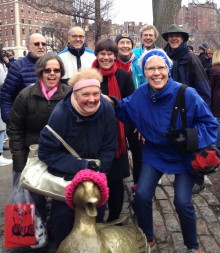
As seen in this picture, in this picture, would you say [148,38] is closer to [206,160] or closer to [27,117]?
[27,117]

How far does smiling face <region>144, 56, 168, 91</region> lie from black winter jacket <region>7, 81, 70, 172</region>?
930mm

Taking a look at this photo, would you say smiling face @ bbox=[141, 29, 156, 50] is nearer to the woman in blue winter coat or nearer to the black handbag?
the woman in blue winter coat

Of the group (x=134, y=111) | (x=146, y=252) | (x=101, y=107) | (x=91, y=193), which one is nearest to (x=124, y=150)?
(x=134, y=111)

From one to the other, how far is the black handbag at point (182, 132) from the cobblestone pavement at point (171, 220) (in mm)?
1148

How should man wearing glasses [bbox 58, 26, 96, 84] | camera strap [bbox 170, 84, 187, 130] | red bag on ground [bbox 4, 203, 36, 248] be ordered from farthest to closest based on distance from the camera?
1. man wearing glasses [bbox 58, 26, 96, 84]
2. red bag on ground [bbox 4, 203, 36, 248]
3. camera strap [bbox 170, 84, 187, 130]

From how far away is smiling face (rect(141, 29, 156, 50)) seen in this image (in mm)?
4852

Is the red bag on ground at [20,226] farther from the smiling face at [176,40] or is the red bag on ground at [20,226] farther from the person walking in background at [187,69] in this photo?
the smiling face at [176,40]

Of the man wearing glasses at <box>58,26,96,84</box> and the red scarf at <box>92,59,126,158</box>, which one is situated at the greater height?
the man wearing glasses at <box>58,26,96,84</box>

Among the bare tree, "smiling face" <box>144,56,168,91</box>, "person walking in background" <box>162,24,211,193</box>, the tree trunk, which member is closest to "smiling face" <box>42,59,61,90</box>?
"smiling face" <box>144,56,168,91</box>

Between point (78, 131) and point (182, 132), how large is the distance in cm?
88

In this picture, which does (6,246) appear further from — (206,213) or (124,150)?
(206,213)

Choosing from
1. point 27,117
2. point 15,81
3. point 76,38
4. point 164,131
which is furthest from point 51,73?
point 76,38

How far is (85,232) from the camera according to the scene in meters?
2.51

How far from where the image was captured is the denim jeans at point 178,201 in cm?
319
